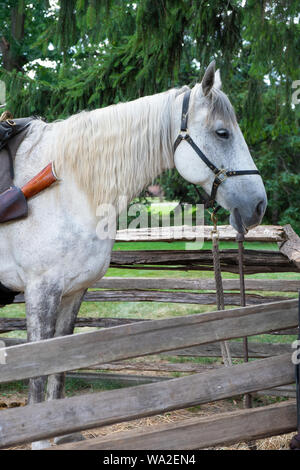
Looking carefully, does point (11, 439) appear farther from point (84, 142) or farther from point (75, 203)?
point (84, 142)

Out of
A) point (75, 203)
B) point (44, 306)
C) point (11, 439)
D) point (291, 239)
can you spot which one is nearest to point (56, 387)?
Result: point (44, 306)

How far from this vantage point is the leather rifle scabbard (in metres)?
2.56

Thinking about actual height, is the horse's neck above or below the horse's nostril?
above

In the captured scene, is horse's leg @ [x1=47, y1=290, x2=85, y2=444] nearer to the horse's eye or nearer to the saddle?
the saddle

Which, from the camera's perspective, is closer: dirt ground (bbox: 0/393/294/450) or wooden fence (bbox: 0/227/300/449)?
wooden fence (bbox: 0/227/300/449)

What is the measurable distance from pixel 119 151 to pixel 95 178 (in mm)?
204

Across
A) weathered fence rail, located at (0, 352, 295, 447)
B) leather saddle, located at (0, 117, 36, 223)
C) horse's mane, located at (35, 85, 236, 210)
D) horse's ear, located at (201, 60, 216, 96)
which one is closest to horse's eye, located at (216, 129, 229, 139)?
horse's mane, located at (35, 85, 236, 210)

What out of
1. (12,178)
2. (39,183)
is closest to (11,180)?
(12,178)

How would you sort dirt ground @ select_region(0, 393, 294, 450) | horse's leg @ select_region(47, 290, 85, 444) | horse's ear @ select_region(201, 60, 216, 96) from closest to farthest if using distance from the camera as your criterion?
horse's ear @ select_region(201, 60, 216, 96) → horse's leg @ select_region(47, 290, 85, 444) → dirt ground @ select_region(0, 393, 294, 450)

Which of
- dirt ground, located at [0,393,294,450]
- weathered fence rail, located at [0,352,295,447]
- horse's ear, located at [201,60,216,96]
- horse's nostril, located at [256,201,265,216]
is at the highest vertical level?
horse's ear, located at [201,60,216,96]

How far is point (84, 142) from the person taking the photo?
269 cm

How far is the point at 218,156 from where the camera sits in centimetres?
259

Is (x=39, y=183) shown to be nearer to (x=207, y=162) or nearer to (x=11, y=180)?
(x=11, y=180)

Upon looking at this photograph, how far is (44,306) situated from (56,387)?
0.65 metres
